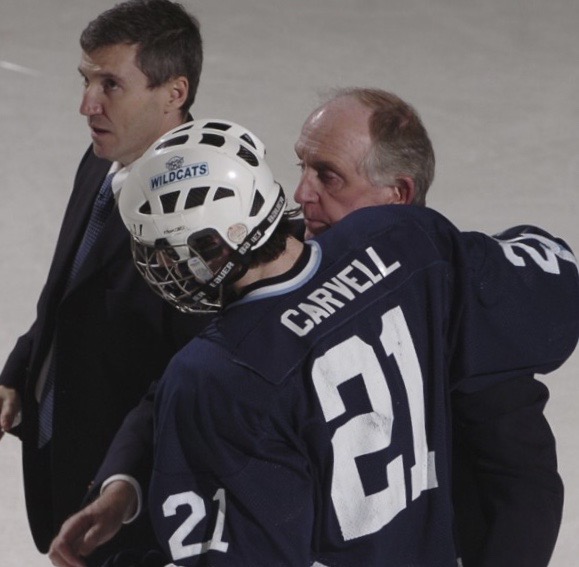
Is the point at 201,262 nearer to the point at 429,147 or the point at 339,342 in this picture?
the point at 339,342

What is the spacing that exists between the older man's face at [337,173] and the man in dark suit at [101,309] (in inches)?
9.8

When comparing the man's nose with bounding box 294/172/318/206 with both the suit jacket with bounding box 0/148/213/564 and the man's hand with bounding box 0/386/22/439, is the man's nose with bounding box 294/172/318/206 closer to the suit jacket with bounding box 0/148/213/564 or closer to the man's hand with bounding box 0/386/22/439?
the suit jacket with bounding box 0/148/213/564

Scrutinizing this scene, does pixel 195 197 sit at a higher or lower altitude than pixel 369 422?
higher

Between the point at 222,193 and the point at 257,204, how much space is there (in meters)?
0.05

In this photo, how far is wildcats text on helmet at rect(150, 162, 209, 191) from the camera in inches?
63.3

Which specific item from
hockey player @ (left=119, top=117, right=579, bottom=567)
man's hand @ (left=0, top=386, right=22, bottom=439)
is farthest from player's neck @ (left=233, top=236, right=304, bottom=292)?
man's hand @ (left=0, top=386, right=22, bottom=439)

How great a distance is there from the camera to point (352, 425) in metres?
1.65

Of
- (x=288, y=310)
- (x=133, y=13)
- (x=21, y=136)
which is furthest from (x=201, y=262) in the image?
(x=21, y=136)

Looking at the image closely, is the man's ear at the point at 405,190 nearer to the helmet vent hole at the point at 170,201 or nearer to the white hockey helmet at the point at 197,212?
the white hockey helmet at the point at 197,212

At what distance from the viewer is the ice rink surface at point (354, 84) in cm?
398

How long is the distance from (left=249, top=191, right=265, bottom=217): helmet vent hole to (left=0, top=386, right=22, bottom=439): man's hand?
959 millimetres

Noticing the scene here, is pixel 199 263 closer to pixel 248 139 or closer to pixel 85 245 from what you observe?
pixel 248 139

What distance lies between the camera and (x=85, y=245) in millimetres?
2311

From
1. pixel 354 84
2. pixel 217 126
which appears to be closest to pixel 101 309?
pixel 217 126
